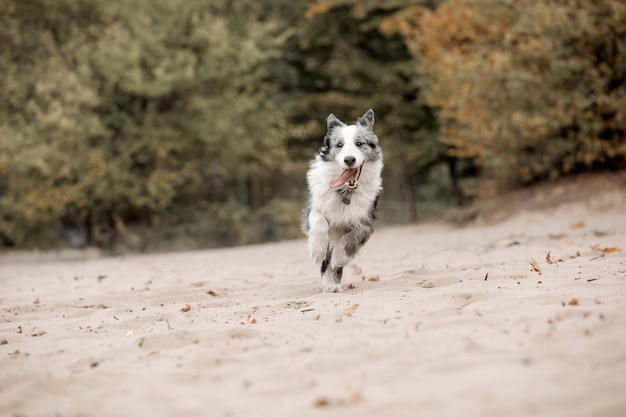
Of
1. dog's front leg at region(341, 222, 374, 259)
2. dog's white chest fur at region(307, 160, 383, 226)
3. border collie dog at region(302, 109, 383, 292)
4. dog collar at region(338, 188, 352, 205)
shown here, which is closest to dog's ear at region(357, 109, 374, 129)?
border collie dog at region(302, 109, 383, 292)

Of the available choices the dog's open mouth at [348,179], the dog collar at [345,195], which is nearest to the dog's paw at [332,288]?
the dog collar at [345,195]

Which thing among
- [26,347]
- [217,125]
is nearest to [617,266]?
[26,347]

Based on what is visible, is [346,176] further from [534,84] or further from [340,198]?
[534,84]

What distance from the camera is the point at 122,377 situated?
4.00 m

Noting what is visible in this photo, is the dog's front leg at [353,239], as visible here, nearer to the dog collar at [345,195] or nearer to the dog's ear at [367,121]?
the dog collar at [345,195]

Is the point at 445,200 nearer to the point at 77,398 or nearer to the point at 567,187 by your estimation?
the point at 567,187

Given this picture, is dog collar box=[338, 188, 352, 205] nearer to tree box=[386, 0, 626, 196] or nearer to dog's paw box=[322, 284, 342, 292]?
dog's paw box=[322, 284, 342, 292]

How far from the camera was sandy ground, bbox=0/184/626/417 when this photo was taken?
332 centimetres

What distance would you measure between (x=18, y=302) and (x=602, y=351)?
6841 millimetres

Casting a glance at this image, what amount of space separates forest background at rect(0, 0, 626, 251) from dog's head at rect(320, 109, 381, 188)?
332 inches

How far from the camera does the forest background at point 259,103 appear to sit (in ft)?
49.2

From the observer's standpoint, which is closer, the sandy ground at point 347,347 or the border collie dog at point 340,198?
the sandy ground at point 347,347

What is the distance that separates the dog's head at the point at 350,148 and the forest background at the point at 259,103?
27.6 ft

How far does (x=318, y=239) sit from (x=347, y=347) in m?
2.85
